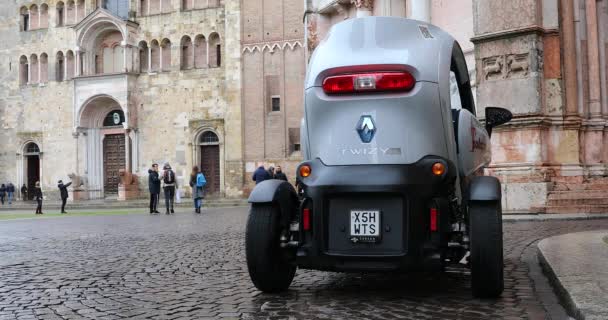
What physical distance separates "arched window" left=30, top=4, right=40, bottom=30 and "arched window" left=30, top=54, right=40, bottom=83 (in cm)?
177

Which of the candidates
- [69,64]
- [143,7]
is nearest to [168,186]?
[143,7]

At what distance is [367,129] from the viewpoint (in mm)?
4312

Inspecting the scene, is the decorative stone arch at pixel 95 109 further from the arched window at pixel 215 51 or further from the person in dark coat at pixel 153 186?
the person in dark coat at pixel 153 186

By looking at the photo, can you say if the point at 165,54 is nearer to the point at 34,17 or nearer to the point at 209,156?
the point at 209,156

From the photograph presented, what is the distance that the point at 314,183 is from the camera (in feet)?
14.3

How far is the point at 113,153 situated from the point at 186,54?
24.0 feet

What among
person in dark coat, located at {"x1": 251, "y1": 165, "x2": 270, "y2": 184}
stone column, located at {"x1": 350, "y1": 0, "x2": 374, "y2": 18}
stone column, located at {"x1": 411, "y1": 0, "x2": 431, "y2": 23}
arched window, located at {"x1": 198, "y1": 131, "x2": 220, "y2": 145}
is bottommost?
person in dark coat, located at {"x1": 251, "y1": 165, "x2": 270, "y2": 184}

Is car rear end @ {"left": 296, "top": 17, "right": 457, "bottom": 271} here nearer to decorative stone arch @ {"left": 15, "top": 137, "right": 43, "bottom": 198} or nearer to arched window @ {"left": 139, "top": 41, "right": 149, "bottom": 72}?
arched window @ {"left": 139, "top": 41, "right": 149, "bottom": 72}

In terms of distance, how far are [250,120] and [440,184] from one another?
97.3ft

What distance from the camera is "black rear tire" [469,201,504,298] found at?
164 inches

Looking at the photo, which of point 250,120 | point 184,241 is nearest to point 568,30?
point 184,241

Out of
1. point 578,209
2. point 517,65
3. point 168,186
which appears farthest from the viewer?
point 168,186

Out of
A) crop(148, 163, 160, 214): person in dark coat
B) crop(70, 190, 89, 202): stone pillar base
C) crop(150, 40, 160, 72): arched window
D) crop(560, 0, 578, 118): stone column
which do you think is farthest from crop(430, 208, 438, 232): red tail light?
crop(70, 190, 89, 202): stone pillar base

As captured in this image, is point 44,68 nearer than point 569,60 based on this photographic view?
No
